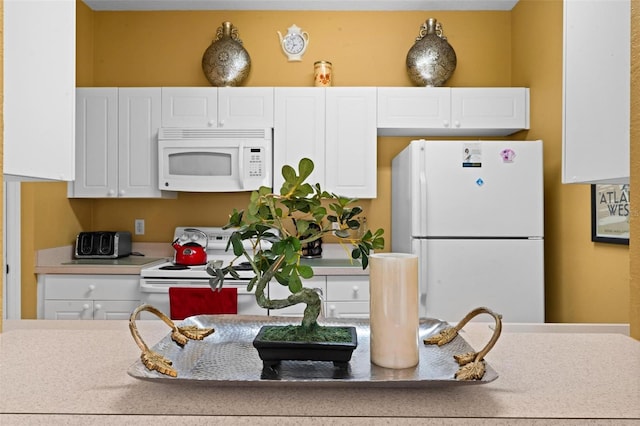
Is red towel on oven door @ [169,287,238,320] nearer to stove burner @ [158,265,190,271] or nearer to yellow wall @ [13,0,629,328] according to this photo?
stove burner @ [158,265,190,271]

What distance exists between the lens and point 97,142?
10.7 feet

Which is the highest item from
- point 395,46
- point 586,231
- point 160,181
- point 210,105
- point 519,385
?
point 395,46

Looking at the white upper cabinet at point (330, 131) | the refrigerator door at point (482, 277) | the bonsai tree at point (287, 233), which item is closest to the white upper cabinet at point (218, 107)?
the white upper cabinet at point (330, 131)

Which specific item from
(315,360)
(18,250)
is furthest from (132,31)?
(315,360)

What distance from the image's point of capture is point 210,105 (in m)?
3.22

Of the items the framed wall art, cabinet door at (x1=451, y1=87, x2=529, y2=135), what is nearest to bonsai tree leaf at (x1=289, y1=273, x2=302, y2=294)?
the framed wall art

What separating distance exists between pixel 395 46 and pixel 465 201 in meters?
1.42

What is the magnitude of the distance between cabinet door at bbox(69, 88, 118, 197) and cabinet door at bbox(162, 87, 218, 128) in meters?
0.36

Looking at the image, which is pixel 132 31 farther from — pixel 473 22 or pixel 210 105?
pixel 473 22

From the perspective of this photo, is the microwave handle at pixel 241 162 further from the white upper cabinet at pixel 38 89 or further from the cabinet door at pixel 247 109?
the white upper cabinet at pixel 38 89

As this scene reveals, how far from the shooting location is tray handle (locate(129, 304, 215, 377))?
2.37ft

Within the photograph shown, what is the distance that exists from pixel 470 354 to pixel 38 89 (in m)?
1.09

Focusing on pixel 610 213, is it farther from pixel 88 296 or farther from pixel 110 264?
pixel 88 296

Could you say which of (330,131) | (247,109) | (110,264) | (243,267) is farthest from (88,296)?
(330,131)
